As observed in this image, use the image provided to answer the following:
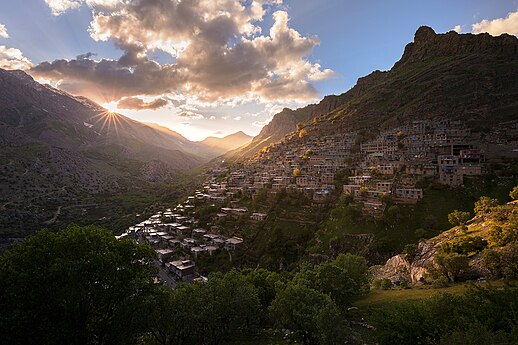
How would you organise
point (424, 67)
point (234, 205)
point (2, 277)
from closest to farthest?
point (2, 277) < point (234, 205) < point (424, 67)

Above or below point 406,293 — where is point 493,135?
above

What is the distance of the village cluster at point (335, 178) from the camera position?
7612 cm

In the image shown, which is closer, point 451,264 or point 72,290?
point 72,290

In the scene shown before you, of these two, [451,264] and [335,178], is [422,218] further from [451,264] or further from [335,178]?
[335,178]

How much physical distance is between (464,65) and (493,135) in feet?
287

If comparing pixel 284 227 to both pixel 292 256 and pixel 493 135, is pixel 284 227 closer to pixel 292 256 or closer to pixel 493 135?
pixel 292 256

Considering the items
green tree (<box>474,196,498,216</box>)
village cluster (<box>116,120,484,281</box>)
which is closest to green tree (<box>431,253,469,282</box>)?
green tree (<box>474,196,498,216</box>)

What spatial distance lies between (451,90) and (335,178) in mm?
90644

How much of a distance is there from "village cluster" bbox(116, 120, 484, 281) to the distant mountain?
15.7m

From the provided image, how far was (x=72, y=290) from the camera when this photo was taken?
20.5 meters

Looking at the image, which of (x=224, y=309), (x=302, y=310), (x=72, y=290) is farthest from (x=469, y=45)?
(x=72, y=290)

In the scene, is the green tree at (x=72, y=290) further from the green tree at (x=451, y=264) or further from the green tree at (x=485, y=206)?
the green tree at (x=485, y=206)

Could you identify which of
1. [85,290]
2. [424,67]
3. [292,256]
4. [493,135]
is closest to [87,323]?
[85,290]

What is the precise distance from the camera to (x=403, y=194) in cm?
7250
